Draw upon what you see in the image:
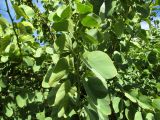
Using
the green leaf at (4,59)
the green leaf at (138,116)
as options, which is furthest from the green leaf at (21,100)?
the green leaf at (138,116)

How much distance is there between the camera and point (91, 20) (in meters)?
1.28

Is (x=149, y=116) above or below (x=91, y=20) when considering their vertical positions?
below

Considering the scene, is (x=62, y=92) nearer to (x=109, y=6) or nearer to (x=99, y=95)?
(x=99, y=95)

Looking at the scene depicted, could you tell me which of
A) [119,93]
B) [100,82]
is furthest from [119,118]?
[100,82]

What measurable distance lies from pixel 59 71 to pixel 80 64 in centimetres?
11

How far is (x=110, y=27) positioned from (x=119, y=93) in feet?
1.19

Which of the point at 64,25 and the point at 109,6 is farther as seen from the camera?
the point at 109,6

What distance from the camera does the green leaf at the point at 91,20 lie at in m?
1.27

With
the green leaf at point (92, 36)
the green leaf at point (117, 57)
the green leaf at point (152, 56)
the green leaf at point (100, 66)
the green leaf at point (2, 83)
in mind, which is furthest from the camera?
the green leaf at point (152, 56)

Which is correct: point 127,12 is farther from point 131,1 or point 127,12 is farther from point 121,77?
point 121,77

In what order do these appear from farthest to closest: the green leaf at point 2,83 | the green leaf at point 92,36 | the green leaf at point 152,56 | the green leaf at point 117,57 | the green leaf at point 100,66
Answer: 1. the green leaf at point 152,56
2. the green leaf at point 2,83
3. the green leaf at point 117,57
4. the green leaf at point 92,36
5. the green leaf at point 100,66

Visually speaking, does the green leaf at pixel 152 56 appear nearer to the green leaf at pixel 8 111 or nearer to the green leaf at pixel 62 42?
the green leaf at pixel 8 111

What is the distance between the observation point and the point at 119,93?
195cm

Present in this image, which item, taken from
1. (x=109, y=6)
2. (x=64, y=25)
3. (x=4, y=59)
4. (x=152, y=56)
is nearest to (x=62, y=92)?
(x=64, y=25)
